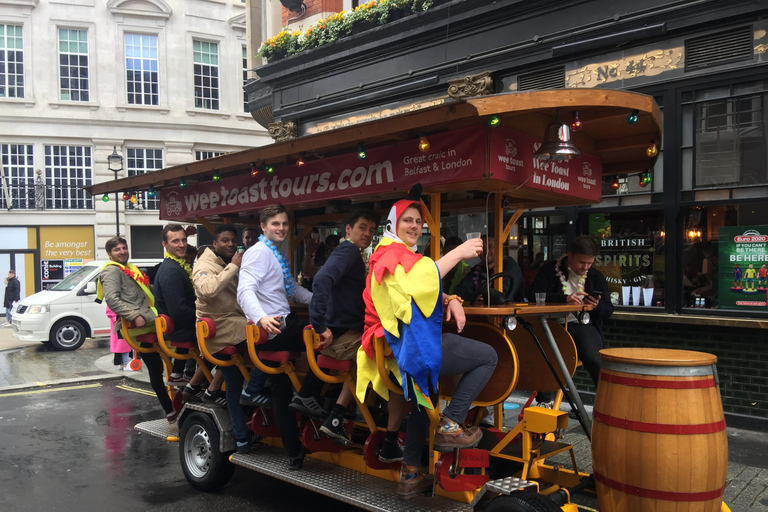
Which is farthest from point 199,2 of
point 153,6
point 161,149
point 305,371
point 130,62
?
point 305,371

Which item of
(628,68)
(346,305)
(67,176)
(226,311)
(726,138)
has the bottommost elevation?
(226,311)

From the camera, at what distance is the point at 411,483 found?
4.05 meters

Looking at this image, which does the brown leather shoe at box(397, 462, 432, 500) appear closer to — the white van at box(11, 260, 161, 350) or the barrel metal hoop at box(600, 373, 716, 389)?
the barrel metal hoop at box(600, 373, 716, 389)

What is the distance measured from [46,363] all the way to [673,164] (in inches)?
488

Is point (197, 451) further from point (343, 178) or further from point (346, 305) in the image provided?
point (343, 178)

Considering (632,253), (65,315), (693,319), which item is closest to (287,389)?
(693,319)

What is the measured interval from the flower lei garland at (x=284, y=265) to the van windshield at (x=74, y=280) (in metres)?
11.5

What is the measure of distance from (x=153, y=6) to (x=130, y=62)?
2644 mm

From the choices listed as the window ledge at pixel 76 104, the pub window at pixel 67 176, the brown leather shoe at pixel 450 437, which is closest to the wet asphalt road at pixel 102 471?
the brown leather shoe at pixel 450 437

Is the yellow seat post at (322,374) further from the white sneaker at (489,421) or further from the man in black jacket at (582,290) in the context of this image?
the man in black jacket at (582,290)

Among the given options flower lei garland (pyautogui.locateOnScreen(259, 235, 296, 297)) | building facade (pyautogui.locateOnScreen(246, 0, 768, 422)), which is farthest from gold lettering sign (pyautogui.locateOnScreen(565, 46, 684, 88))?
flower lei garland (pyautogui.locateOnScreen(259, 235, 296, 297))

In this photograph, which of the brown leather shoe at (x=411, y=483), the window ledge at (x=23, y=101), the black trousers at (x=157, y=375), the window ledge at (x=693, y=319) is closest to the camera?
the brown leather shoe at (x=411, y=483)

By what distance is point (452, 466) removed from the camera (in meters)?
3.93

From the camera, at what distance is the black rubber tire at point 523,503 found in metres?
3.30
